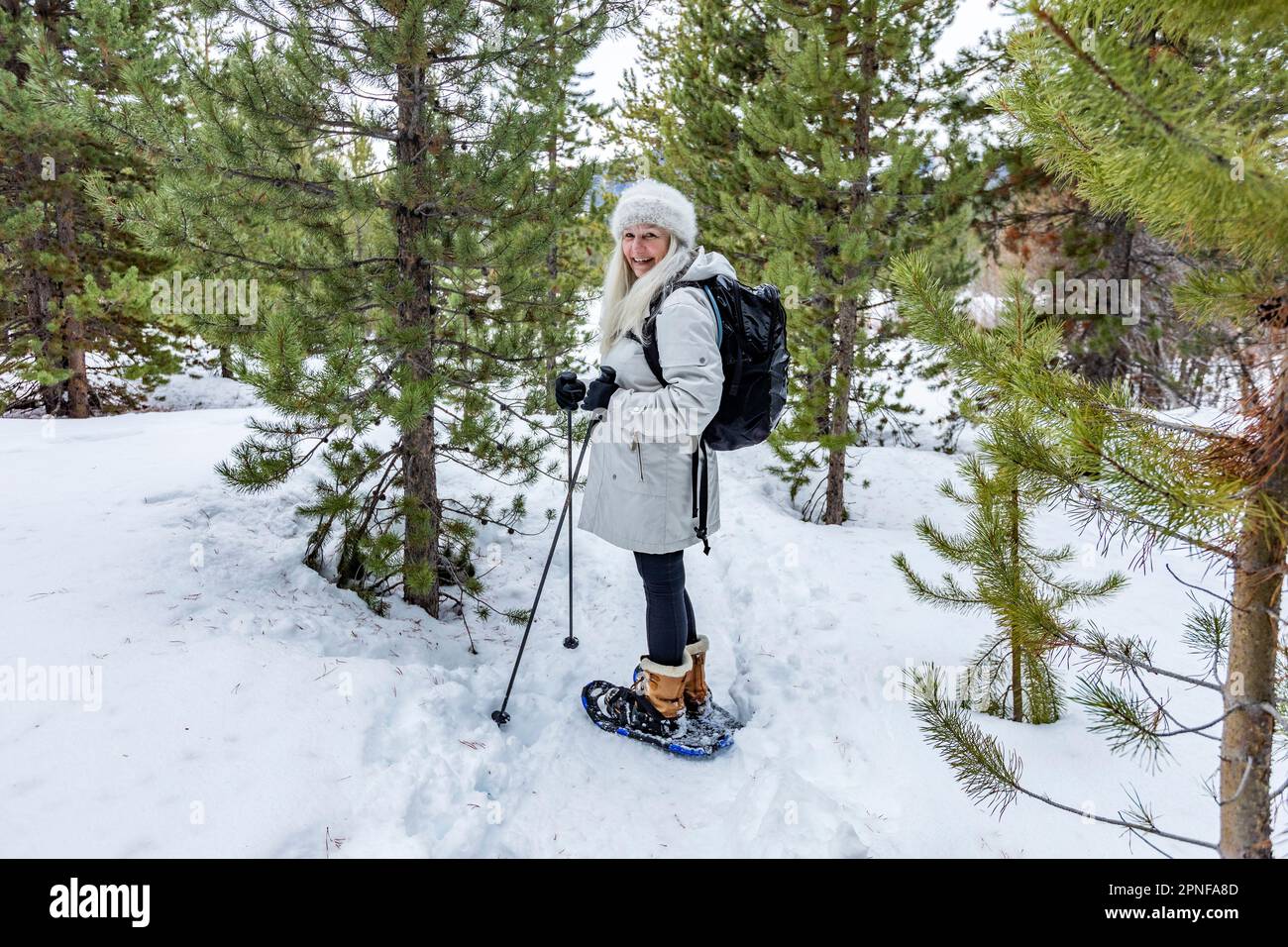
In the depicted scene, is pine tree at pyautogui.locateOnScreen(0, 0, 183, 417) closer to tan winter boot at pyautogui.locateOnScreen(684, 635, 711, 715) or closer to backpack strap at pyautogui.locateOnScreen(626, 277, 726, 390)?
backpack strap at pyautogui.locateOnScreen(626, 277, 726, 390)

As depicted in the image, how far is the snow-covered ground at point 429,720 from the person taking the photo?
2336 mm

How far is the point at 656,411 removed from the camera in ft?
8.55

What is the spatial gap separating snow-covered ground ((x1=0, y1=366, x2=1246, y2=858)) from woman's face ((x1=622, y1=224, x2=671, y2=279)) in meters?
2.45

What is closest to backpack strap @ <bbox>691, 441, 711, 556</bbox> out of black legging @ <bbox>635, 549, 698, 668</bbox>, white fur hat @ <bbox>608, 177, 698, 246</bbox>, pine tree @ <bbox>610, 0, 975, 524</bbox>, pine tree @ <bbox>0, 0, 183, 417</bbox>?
black legging @ <bbox>635, 549, 698, 668</bbox>

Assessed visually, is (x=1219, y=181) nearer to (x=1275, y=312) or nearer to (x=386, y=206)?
(x=1275, y=312)

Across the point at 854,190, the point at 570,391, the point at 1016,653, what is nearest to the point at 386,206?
the point at 570,391

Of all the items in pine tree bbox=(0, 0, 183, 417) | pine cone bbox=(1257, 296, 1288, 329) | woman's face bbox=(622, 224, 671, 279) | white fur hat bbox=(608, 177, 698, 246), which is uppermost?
pine tree bbox=(0, 0, 183, 417)

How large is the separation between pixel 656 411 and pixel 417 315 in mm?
2037

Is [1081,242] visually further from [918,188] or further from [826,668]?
[826,668]

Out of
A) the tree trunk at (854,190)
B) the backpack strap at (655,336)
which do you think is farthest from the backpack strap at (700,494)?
the tree trunk at (854,190)

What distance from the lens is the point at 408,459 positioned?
159 inches

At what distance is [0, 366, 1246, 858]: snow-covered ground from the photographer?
92.0 inches
